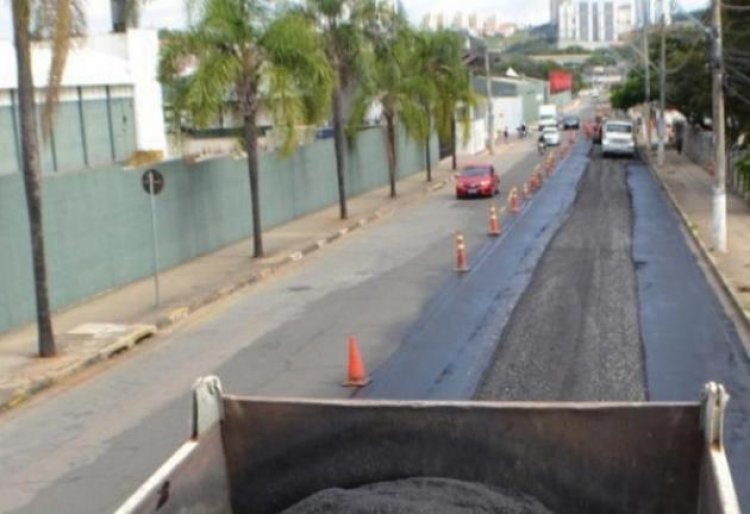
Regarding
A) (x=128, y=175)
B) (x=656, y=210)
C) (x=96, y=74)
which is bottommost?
(x=656, y=210)

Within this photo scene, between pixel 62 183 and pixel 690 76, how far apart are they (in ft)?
138

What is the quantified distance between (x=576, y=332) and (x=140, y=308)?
864 centimetres

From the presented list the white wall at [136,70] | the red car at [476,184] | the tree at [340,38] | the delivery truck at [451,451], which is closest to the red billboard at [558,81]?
the red car at [476,184]

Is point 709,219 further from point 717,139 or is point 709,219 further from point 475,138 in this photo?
point 475,138

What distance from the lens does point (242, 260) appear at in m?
29.8

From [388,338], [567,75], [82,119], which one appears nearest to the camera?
[388,338]

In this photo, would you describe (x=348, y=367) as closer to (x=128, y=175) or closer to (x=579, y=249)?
(x=128, y=175)

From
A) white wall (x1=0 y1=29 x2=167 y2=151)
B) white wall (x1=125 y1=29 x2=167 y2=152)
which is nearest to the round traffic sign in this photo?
white wall (x1=0 y1=29 x2=167 y2=151)

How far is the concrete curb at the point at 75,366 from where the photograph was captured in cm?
1636

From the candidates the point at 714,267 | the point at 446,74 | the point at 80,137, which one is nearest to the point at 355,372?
the point at 714,267

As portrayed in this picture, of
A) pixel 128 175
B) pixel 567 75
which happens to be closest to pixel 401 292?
pixel 128 175

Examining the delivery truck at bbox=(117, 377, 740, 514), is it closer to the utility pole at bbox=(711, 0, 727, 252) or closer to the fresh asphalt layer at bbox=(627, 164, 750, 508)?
the fresh asphalt layer at bbox=(627, 164, 750, 508)

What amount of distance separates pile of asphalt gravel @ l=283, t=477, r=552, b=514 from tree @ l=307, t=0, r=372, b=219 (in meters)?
32.2

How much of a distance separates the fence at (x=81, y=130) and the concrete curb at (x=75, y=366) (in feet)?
33.7
